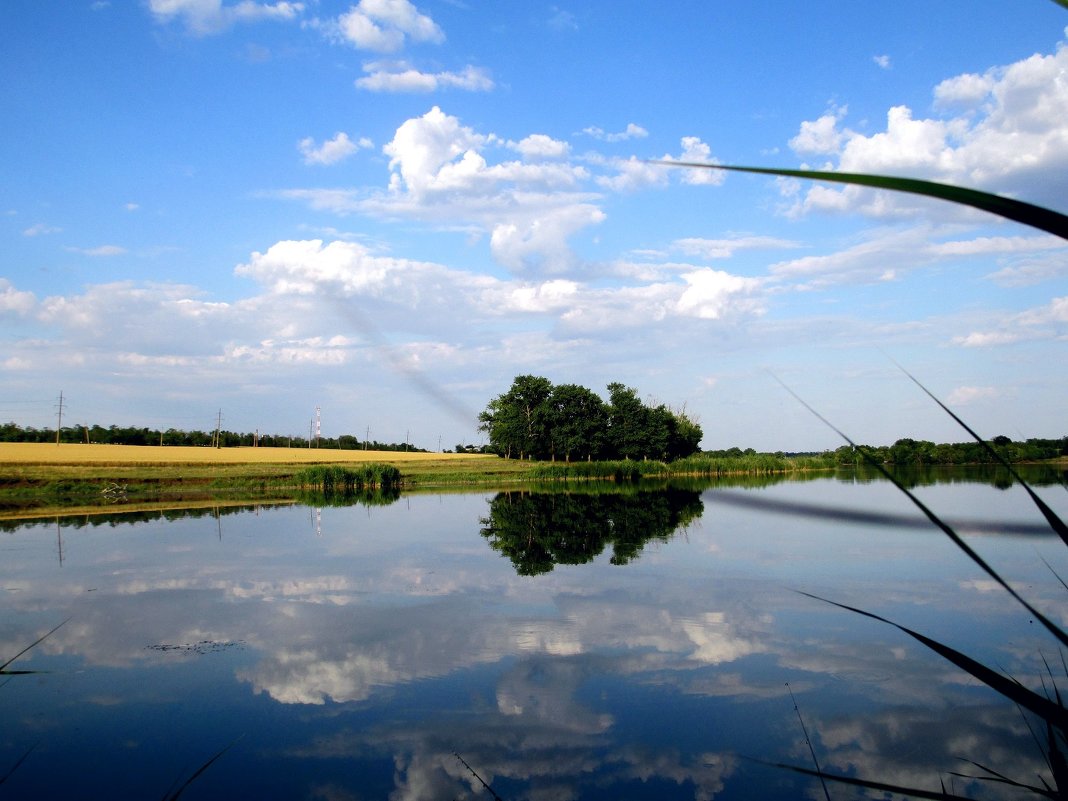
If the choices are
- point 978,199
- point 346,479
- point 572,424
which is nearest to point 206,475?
point 346,479

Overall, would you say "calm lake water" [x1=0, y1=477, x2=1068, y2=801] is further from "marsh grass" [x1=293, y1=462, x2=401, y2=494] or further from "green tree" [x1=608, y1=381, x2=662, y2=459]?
"green tree" [x1=608, y1=381, x2=662, y2=459]

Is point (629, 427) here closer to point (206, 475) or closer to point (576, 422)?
point (576, 422)

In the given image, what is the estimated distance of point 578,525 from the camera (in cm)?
1964

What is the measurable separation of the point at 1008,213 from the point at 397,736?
5.72 meters

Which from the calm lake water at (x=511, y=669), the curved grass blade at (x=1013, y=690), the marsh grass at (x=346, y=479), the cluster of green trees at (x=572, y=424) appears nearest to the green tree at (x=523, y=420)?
the cluster of green trees at (x=572, y=424)

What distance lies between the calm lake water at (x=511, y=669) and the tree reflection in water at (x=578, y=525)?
0.24 metres

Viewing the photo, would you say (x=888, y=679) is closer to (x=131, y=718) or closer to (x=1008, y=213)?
(x=131, y=718)

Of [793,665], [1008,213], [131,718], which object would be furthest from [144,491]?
[1008,213]

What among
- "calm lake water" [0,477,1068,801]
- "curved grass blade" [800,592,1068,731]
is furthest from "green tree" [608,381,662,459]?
"curved grass blade" [800,592,1068,731]

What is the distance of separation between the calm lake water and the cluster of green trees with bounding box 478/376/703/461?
44746mm

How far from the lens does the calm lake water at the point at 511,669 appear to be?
5129mm

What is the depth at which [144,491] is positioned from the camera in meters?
31.6

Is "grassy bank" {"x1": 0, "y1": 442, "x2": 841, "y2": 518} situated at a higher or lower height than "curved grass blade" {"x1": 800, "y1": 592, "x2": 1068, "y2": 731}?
lower

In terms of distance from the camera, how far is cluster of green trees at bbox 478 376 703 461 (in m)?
60.2
